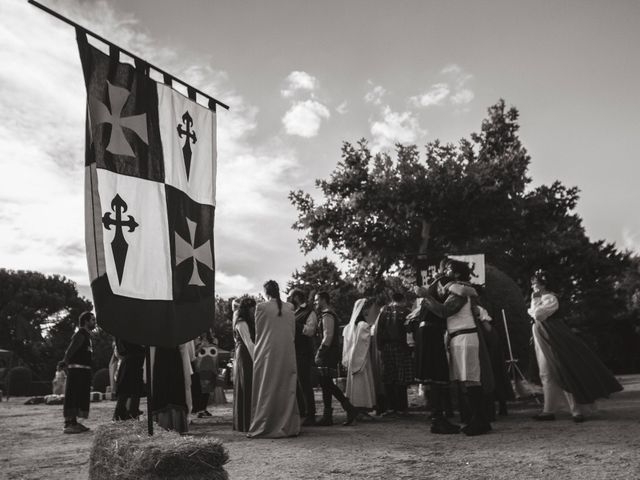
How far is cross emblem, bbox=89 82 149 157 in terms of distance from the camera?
3860 millimetres

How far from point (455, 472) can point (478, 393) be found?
227cm

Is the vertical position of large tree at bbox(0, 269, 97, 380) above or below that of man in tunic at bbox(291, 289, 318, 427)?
above

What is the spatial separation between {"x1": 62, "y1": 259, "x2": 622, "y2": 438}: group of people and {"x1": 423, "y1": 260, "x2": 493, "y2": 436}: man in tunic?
1cm

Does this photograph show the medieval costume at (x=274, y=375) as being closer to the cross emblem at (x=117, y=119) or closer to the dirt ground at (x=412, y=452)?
the dirt ground at (x=412, y=452)

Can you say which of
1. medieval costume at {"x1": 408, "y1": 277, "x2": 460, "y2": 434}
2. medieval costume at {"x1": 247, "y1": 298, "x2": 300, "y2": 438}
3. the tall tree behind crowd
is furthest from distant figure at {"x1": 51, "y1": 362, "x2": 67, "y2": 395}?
medieval costume at {"x1": 408, "y1": 277, "x2": 460, "y2": 434}

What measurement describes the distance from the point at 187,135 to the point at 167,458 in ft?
8.42

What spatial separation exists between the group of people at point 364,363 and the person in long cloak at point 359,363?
0.05ft

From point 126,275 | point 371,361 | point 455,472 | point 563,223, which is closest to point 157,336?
point 126,275

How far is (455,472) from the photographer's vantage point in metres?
4.73

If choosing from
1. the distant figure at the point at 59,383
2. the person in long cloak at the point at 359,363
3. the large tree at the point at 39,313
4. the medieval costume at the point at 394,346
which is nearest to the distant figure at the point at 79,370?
the person in long cloak at the point at 359,363

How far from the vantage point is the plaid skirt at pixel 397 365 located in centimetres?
962

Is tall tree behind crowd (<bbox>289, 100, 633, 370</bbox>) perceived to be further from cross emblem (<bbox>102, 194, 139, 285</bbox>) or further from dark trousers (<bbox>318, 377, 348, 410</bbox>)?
cross emblem (<bbox>102, 194, 139, 285</bbox>)

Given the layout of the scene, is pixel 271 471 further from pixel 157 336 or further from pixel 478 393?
pixel 478 393

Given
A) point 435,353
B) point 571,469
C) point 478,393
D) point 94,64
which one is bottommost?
point 571,469
